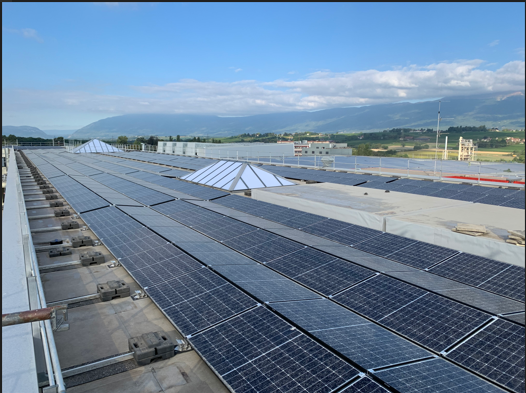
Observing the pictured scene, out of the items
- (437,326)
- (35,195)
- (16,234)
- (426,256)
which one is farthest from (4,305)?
(35,195)

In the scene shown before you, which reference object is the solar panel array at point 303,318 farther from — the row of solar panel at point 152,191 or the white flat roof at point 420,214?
the row of solar panel at point 152,191

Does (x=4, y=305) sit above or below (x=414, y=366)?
above

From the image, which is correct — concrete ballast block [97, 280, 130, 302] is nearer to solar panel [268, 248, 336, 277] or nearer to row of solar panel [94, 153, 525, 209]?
solar panel [268, 248, 336, 277]

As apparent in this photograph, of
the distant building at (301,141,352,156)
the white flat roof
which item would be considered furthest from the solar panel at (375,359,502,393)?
the distant building at (301,141,352,156)

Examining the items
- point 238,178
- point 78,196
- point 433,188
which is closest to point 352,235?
point 433,188

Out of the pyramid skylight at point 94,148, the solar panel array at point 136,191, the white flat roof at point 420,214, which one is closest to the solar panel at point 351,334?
the white flat roof at point 420,214

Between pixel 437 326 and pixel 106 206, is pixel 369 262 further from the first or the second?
pixel 106 206

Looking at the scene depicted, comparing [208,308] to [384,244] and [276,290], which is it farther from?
[384,244]
